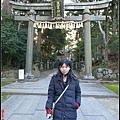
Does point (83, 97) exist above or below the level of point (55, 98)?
below

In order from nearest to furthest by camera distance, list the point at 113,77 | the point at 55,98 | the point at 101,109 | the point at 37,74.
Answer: the point at 55,98 → the point at 101,109 → the point at 113,77 → the point at 37,74

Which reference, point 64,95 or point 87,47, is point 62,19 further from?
point 64,95

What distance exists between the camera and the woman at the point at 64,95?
2.90 m

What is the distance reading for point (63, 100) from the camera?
9.59 ft

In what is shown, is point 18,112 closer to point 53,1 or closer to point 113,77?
point 53,1

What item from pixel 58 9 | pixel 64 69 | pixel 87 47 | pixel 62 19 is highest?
pixel 58 9

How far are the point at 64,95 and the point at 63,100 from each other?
72 millimetres

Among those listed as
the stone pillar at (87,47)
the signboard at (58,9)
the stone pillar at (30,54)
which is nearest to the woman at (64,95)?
the stone pillar at (87,47)

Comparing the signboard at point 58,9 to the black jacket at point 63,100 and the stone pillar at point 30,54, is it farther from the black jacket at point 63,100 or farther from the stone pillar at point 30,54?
the black jacket at point 63,100

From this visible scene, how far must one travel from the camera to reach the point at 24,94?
8.44 meters

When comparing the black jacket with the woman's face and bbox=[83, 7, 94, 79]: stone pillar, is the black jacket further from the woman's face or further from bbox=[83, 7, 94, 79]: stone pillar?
bbox=[83, 7, 94, 79]: stone pillar

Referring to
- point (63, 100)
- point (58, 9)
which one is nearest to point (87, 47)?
point (58, 9)

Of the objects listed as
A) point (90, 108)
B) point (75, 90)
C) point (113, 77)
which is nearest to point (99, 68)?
point (113, 77)

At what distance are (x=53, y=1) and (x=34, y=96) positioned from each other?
877 centimetres
